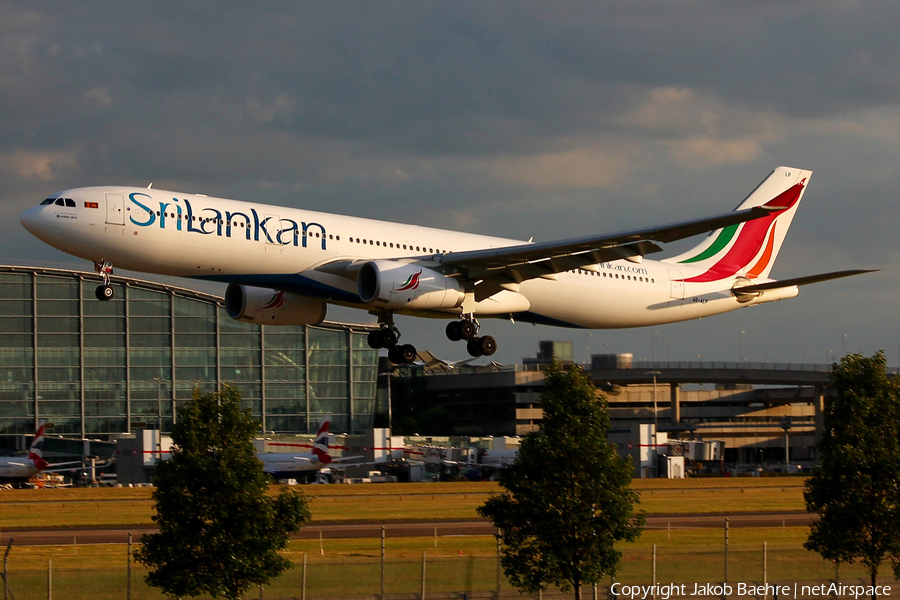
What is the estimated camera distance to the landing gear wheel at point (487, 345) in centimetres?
4241

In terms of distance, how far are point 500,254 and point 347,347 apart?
217 feet

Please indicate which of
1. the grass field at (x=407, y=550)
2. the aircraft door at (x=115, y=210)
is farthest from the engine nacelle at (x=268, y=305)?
the grass field at (x=407, y=550)

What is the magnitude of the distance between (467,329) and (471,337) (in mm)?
543

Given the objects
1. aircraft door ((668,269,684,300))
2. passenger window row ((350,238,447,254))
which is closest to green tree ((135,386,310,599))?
passenger window row ((350,238,447,254))

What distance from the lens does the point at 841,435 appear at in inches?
1120

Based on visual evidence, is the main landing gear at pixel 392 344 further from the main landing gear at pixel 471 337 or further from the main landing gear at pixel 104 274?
the main landing gear at pixel 104 274

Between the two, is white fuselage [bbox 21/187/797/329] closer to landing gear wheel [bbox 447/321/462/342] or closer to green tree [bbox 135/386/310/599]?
landing gear wheel [bbox 447/321/462/342]

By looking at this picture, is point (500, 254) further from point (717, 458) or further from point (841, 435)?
point (717, 458)

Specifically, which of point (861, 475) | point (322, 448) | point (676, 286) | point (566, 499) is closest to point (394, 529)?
point (676, 286)

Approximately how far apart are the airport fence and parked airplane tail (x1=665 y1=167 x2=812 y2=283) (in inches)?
741

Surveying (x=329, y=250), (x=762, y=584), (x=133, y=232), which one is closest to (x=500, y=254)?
(x=329, y=250)

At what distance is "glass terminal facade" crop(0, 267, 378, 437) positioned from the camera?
90688mm

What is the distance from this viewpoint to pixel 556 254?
3919cm

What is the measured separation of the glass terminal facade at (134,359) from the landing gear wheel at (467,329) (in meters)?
55.1
